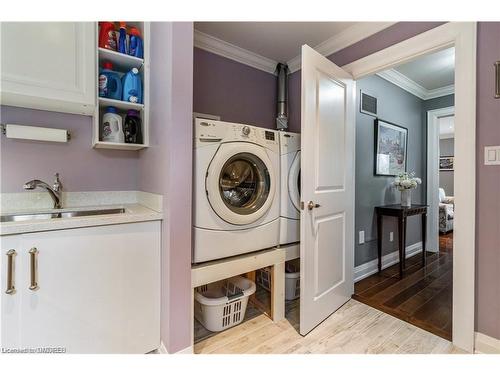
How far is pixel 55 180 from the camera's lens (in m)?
1.53

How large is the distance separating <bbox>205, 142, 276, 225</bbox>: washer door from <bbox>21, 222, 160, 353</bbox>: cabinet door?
0.40 meters

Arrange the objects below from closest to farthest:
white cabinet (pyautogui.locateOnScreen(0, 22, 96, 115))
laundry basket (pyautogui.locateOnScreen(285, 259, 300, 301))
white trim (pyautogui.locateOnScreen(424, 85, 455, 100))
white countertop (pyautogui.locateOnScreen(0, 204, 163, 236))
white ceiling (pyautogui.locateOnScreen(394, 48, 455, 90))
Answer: white countertop (pyautogui.locateOnScreen(0, 204, 163, 236))
white cabinet (pyautogui.locateOnScreen(0, 22, 96, 115))
laundry basket (pyautogui.locateOnScreen(285, 259, 300, 301))
white ceiling (pyautogui.locateOnScreen(394, 48, 455, 90))
white trim (pyautogui.locateOnScreen(424, 85, 455, 100))

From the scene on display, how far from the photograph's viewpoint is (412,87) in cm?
307

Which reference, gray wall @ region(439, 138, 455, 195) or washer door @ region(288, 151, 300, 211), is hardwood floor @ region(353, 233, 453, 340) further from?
gray wall @ region(439, 138, 455, 195)

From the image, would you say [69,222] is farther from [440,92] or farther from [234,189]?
[440,92]

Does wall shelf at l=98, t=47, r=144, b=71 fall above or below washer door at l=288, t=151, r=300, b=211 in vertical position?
above

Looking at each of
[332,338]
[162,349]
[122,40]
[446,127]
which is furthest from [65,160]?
[446,127]

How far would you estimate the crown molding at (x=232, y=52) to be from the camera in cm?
205

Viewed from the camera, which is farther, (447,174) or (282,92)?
(447,174)

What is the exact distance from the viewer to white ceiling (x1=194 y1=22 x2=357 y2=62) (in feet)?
6.27

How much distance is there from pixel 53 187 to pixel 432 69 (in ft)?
12.2

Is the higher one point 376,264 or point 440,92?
point 440,92

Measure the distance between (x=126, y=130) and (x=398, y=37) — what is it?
80.0 inches

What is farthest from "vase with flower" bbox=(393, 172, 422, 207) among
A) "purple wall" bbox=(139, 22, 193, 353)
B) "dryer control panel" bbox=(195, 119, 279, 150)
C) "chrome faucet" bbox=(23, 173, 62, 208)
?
"chrome faucet" bbox=(23, 173, 62, 208)
